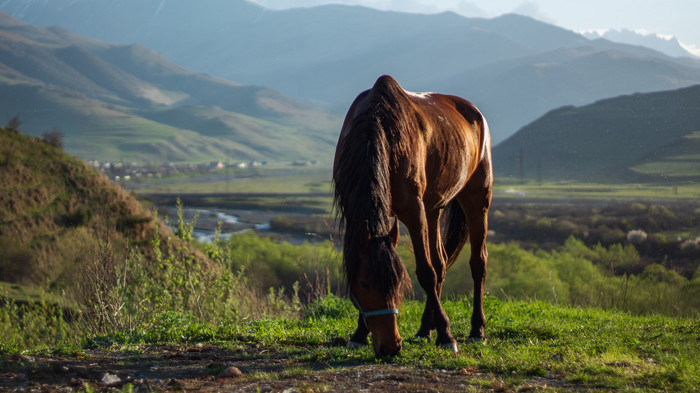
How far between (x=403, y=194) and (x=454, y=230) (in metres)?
3.00

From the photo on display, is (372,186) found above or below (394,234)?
above

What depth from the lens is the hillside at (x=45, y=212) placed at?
59.9ft

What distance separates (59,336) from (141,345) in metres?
4.20

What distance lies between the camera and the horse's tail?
29.1ft

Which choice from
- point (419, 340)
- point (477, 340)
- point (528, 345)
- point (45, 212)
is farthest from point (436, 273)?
point (45, 212)

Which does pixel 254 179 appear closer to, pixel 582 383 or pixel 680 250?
pixel 680 250

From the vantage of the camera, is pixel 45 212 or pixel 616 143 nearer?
pixel 45 212

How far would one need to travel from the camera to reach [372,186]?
18.0 ft

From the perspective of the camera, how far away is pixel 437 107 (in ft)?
25.3

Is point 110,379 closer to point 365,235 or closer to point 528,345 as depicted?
point 365,235

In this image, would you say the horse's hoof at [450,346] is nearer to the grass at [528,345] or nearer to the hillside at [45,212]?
the grass at [528,345]

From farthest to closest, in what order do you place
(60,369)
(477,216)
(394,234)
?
(477,216) → (394,234) → (60,369)

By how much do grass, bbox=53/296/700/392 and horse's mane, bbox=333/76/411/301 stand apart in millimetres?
1112

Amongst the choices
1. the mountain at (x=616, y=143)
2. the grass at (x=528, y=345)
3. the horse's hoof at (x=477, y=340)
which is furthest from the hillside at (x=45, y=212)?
the mountain at (x=616, y=143)
